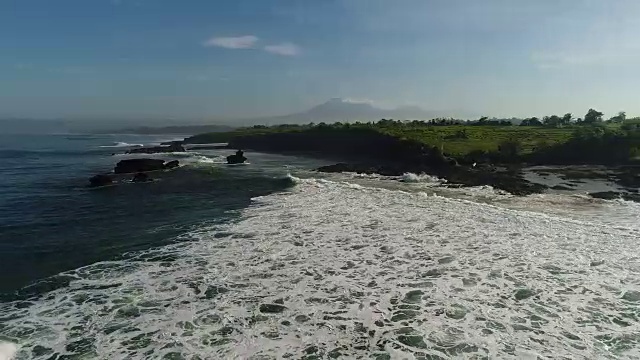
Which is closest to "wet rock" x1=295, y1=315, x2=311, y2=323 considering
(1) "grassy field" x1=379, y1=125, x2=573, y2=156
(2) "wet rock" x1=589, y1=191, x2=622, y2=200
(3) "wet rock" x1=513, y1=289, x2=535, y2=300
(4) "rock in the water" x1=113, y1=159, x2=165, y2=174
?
(3) "wet rock" x1=513, y1=289, x2=535, y2=300

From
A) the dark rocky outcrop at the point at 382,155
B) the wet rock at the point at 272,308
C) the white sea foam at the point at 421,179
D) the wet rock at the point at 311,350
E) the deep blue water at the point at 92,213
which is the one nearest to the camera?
the wet rock at the point at 311,350

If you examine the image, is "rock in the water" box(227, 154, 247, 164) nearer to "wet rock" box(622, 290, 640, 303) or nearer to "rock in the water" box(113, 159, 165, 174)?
"rock in the water" box(113, 159, 165, 174)

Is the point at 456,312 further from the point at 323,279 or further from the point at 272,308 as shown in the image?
the point at 272,308

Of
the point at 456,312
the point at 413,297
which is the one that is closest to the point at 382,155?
the point at 413,297

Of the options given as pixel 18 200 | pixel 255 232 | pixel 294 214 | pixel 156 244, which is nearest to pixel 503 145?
pixel 294 214

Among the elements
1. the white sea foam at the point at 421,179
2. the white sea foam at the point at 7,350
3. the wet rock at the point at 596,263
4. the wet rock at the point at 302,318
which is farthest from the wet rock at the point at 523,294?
the white sea foam at the point at 421,179

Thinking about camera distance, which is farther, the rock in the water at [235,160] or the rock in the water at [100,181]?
the rock in the water at [235,160]

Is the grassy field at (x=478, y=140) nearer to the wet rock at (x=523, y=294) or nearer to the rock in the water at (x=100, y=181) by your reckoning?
the rock in the water at (x=100, y=181)
